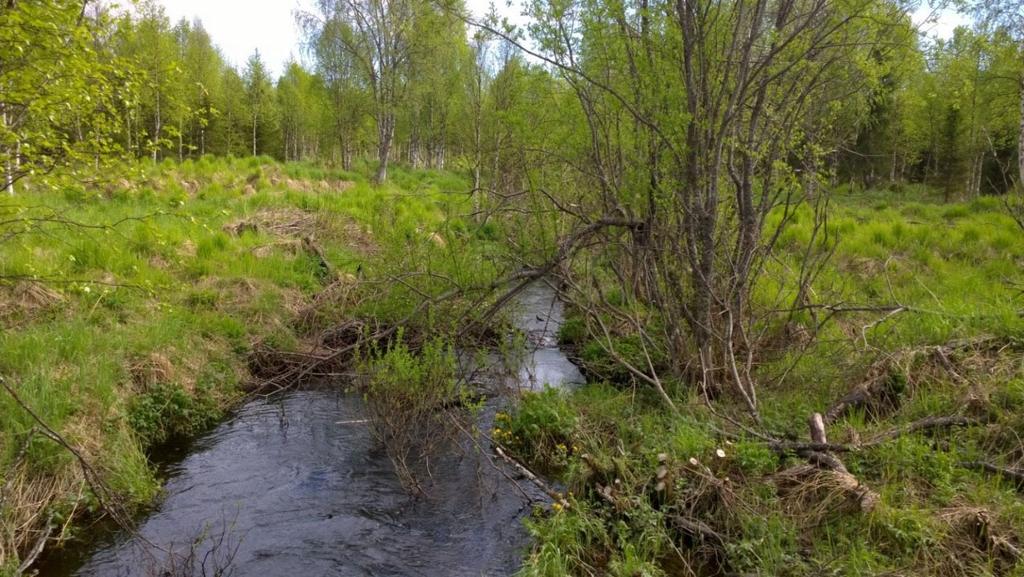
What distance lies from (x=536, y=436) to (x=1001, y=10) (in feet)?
53.8

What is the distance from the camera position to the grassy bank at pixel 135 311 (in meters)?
4.75

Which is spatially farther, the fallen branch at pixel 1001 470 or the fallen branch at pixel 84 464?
the fallen branch at pixel 1001 470

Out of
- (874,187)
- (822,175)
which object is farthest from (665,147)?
(874,187)

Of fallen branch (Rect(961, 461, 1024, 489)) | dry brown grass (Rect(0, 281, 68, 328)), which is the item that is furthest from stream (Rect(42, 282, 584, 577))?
fallen branch (Rect(961, 461, 1024, 489))

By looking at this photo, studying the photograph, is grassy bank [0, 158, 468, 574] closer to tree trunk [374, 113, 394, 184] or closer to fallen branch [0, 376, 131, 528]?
fallen branch [0, 376, 131, 528]

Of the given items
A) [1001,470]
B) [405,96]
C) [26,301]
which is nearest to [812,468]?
[1001,470]

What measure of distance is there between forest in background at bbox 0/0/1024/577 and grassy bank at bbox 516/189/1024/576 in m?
0.02

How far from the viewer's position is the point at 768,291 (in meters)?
8.45

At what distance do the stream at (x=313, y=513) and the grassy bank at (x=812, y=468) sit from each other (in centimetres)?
56

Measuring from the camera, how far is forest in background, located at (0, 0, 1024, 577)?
4.20m

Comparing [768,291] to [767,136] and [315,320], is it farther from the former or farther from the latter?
[315,320]

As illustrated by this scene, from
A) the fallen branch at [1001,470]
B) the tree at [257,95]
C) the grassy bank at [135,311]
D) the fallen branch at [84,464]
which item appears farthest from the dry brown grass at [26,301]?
the tree at [257,95]

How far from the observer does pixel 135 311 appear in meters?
7.42

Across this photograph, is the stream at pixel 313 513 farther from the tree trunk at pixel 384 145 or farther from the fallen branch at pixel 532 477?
the tree trunk at pixel 384 145
